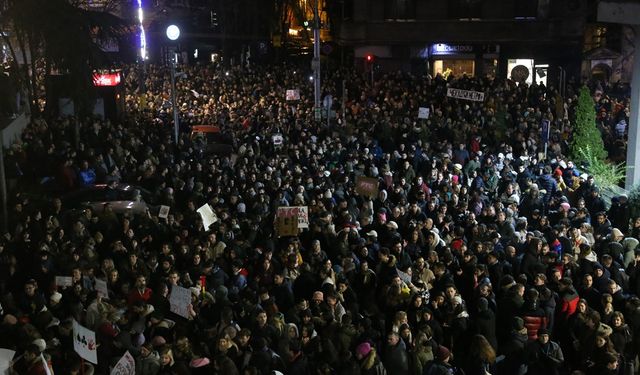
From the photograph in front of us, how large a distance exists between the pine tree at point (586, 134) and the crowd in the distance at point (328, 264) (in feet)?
2.04

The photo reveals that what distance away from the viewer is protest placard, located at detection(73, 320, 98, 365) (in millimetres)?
8336

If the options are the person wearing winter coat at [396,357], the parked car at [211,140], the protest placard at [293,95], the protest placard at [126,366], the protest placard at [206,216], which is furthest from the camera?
the protest placard at [293,95]

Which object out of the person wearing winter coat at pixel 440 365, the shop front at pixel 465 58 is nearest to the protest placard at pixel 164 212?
the person wearing winter coat at pixel 440 365

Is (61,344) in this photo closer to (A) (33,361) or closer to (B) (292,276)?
(A) (33,361)

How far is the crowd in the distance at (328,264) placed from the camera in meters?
8.53

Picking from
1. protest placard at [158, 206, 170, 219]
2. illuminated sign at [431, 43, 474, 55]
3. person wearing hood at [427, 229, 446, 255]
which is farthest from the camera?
illuminated sign at [431, 43, 474, 55]

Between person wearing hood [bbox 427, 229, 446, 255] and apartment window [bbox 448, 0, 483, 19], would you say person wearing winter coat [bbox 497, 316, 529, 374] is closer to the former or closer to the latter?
person wearing hood [bbox 427, 229, 446, 255]

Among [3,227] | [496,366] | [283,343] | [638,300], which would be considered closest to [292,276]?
[283,343]

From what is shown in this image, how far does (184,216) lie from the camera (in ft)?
46.2

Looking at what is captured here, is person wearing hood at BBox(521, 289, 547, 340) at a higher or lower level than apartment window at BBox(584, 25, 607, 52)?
lower

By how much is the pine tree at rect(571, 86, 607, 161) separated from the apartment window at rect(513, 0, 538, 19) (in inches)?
859

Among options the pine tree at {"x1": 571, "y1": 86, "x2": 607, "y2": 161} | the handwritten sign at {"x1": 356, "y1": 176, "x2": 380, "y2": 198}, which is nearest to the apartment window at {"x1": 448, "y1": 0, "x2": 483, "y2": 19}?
the pine tree at {"x1": 571, "y1": 86, "x2": 607, "y2": 161}

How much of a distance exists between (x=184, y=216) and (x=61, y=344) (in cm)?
537

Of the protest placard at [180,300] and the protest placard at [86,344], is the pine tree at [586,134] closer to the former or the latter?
the protest placard at [180,300]
